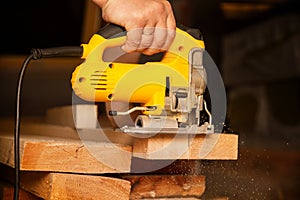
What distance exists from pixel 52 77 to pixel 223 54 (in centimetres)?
108

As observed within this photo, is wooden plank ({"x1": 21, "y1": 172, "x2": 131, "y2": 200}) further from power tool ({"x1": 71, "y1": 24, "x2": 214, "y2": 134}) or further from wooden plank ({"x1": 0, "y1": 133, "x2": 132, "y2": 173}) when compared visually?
power tool ({"x1": 71, "y1": 24, "x2": 214, "y2": 134})

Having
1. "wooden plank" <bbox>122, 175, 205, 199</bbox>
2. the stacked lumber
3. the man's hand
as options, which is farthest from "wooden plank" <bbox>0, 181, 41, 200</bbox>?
the man's hand

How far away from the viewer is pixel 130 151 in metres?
1.31

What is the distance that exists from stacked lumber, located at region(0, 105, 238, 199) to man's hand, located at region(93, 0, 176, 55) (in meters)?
0.22

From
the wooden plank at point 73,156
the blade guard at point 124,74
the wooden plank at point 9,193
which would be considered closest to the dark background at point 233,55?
the wooden plank at point 9,193

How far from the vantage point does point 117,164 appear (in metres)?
1.28

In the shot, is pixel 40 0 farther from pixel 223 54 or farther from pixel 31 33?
pixel 223 54

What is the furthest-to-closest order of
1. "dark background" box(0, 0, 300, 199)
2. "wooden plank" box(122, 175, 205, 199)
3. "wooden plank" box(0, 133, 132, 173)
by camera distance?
"dark background" box(0, 0, 300, 199), "wooden plank" box(122, 175, 205, 199), "wooden plank" box(0, 133, 132, 173)

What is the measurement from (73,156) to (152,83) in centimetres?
25

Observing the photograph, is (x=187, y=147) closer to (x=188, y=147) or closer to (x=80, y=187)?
(x=188, y=147)

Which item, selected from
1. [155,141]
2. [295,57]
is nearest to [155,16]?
[155,141]

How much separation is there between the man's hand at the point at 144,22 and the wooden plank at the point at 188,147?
217mm

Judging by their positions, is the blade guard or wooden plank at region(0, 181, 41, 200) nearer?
the blade guard

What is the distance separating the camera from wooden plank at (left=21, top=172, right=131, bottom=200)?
1.22 meters
